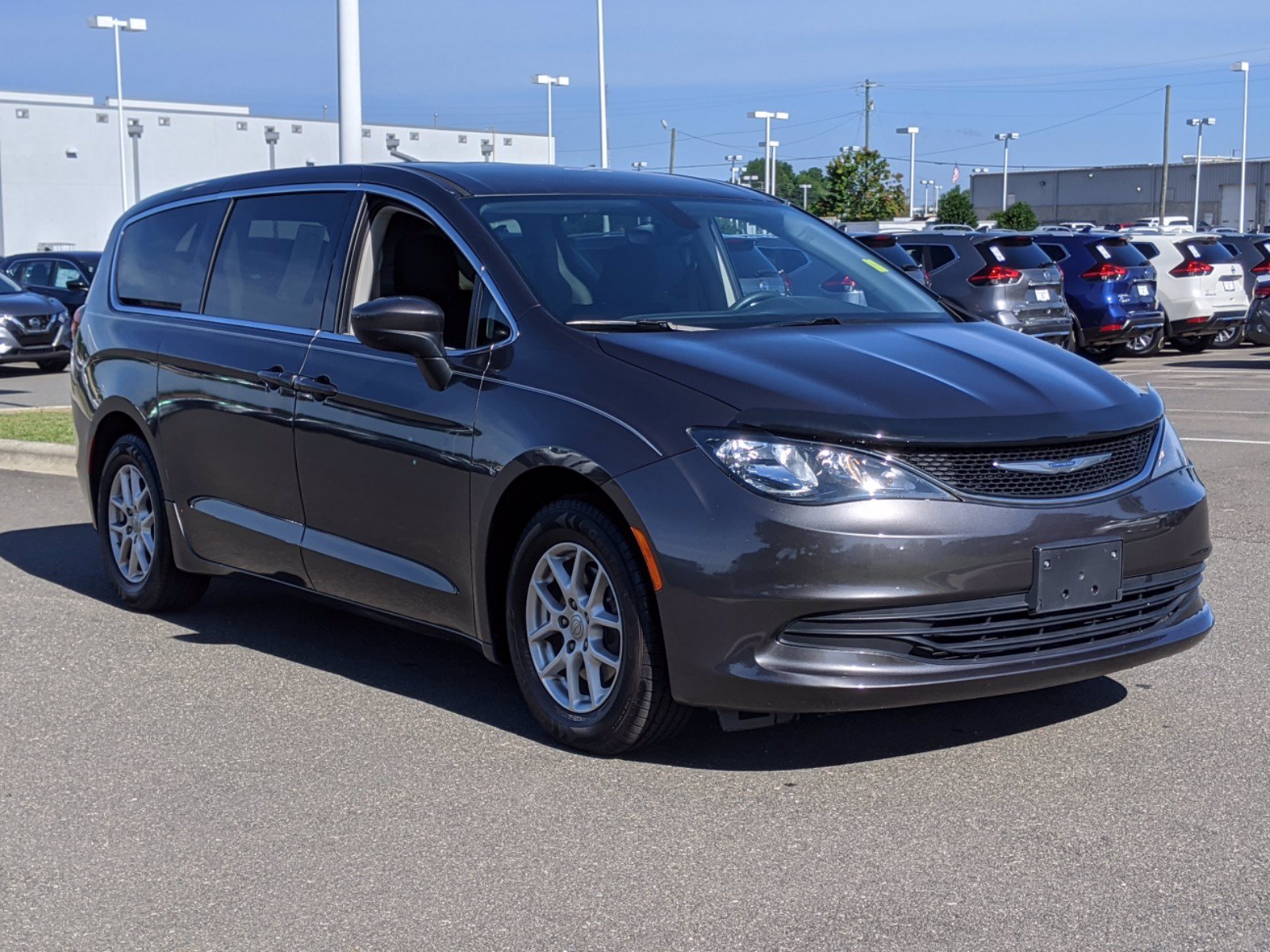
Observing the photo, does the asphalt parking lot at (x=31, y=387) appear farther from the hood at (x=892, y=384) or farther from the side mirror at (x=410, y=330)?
the hood at (x=892, y=384)

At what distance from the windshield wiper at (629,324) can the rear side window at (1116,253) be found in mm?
18176

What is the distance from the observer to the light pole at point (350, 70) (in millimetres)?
14031

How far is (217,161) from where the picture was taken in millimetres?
87625

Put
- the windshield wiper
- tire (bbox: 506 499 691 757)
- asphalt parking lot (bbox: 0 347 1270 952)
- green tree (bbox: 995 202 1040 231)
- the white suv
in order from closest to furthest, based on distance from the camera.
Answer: asphalt parking lot (bbox: 0 347 1270 952) < tire (bbox: 506 499 691 757) < the windshield wiper < the white suv < green tree (bbox: 995 202 1040 231)

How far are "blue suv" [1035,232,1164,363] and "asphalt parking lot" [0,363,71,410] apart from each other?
42.1 feet

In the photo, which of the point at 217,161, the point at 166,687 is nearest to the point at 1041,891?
the point at 166,687

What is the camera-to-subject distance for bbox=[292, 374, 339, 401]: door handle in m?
5.68

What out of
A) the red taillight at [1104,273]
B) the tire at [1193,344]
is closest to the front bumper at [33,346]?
the red taillight at [1104,273]

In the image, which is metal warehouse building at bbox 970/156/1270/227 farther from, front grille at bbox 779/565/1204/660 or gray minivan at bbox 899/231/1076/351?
front grille at bbox 779/565/1204/660

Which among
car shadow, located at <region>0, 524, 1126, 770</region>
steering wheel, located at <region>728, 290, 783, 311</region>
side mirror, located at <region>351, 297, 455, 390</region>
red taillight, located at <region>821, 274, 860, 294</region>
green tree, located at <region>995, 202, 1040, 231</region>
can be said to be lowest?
car shadow, located at <region>0, 524, 1126, 770</region>

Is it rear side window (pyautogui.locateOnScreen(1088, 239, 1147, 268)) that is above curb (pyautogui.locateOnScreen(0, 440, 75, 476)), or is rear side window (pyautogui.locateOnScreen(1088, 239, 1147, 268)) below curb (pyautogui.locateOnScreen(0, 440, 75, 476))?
above

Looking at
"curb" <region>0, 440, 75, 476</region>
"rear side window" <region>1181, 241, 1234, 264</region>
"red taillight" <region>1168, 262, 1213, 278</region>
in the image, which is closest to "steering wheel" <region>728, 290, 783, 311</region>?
"curb" <region>0, 440, 75, 476</region>

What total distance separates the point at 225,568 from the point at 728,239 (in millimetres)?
2336

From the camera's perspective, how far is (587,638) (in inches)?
191
